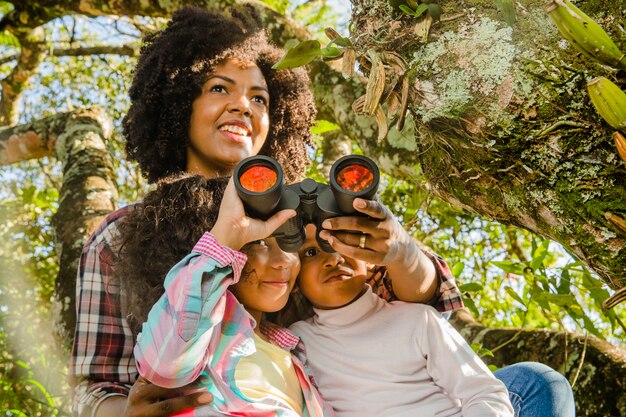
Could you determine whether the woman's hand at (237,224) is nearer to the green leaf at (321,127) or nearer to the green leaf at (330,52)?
the green leaf at (330,52)

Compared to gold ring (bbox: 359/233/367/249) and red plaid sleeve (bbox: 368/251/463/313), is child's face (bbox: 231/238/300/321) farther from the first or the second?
red plaid sleeve (bbox: 368/251/463/313)

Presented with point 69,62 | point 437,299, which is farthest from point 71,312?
point 69,62

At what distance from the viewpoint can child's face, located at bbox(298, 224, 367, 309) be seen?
74.9 inches

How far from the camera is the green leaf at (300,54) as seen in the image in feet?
5.16

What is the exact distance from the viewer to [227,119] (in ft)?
8.04

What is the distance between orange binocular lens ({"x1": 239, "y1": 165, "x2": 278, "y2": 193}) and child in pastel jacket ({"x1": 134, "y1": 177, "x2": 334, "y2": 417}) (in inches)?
1.7

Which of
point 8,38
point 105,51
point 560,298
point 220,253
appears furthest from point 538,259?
point 8,38

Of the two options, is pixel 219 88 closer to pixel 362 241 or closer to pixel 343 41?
pixel 343 41

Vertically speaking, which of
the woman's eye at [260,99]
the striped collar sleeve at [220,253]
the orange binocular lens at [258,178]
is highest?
the orange binocular lens at [258,178]

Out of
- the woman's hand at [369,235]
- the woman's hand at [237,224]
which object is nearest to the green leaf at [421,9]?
the woman's hand at [369,235]

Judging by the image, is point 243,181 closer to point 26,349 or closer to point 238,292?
point 238,292

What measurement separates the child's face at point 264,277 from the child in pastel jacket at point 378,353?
147 millimetres

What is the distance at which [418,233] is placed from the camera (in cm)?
431

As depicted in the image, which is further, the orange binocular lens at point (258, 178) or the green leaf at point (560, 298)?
the green leaf at point (560, 298)
